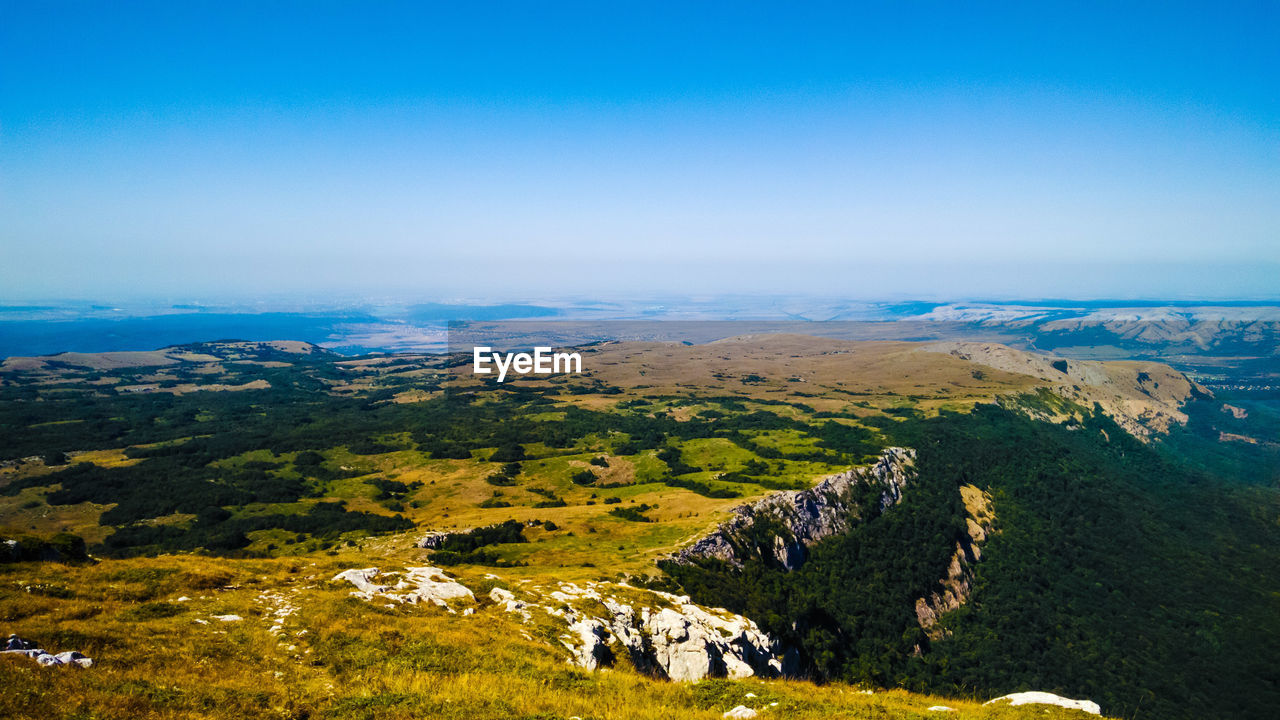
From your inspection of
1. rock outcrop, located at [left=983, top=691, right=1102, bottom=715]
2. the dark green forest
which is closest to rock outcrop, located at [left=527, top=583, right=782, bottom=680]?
the dark green forest

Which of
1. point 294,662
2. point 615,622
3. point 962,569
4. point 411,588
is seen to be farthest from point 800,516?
point 294,662

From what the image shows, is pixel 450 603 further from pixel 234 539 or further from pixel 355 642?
pixel 234 539

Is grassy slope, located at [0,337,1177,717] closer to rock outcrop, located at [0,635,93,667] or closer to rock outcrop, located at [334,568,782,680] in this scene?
rock outcrop, located at [0,635,93,667]

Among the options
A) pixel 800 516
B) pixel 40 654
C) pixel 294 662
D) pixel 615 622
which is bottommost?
pixel 800 516

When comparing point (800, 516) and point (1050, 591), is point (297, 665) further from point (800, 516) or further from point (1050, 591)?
point (1050, 591)

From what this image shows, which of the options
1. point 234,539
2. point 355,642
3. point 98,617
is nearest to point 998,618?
point 355,642
